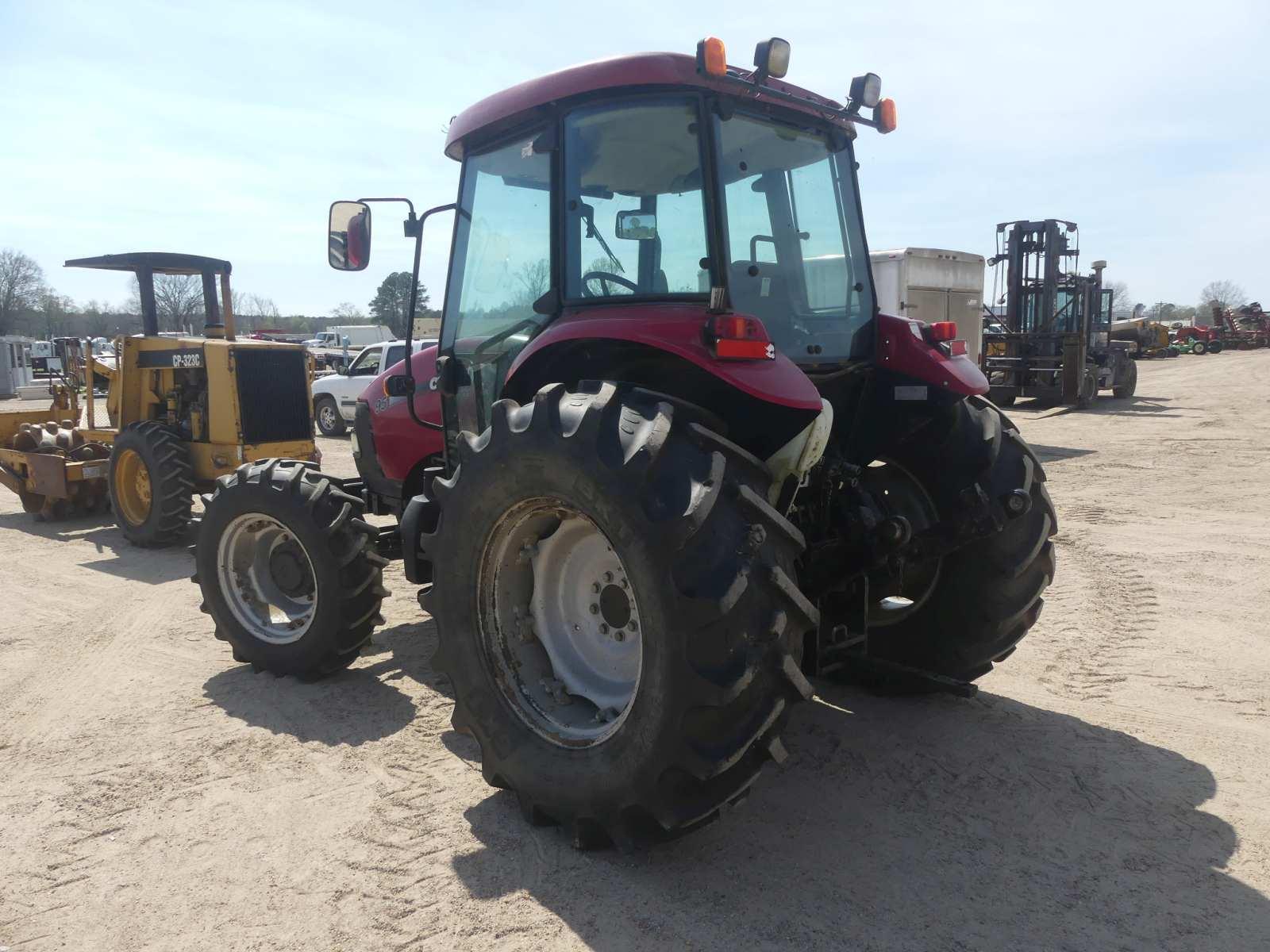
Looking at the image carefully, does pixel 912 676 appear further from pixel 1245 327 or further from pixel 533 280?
pixel 1245 327

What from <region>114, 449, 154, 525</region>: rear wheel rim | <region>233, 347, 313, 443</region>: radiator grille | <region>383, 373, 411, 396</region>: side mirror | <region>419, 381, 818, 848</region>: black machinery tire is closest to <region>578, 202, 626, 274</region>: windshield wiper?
<region>419, 381, 818, 848</region>: black machinery tire

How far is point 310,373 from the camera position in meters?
9.52

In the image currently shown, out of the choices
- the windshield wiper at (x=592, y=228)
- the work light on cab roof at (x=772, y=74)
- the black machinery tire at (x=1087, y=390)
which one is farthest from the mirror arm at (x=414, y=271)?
the black machinery tire at (x=1087, y=390)

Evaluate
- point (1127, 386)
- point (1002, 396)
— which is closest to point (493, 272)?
point (1002, 396)

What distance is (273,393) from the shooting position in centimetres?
886

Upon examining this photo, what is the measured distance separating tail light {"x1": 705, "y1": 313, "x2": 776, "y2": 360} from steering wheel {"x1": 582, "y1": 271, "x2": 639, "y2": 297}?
58 cm

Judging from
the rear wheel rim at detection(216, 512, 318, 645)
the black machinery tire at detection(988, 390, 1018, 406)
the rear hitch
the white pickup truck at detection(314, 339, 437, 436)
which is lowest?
the rear hitch

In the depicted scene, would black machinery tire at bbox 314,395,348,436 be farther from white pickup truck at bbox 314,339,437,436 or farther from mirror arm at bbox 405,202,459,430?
mirror arm at bbox 405,202,459,430

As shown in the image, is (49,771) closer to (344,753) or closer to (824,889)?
(344,753)

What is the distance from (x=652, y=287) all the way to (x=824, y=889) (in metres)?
2.06

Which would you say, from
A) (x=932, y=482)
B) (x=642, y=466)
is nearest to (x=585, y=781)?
(x=642, y=466)

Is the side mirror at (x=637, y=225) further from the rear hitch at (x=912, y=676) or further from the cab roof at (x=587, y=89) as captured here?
the rear hitch at (x=912, y=676)

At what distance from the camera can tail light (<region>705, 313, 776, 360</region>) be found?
282cm

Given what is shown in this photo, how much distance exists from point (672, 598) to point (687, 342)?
82cm
